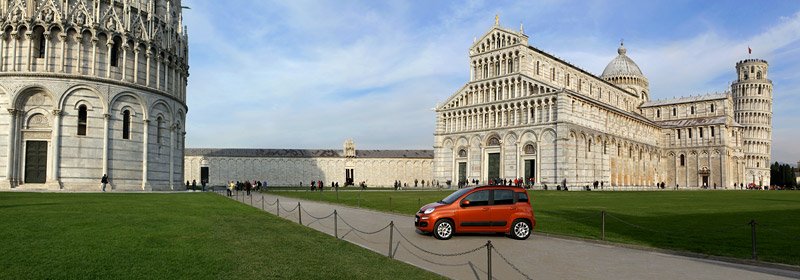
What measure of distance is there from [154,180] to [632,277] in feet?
134

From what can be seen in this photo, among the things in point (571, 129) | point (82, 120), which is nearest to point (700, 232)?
point (82, 120)

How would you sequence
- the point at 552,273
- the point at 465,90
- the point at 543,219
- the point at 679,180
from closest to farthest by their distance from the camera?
the point at 552,273
the point at 543,219
the point at 465,90
the point at 679,180

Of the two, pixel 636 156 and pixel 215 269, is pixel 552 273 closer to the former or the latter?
pixel 215 269

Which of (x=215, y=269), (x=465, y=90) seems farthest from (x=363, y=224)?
(x=465, y=90)

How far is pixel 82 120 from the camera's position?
131ft

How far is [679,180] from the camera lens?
95.2 meters

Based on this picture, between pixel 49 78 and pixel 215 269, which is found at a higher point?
pixel 49 78

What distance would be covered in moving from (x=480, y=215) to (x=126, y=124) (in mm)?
34118

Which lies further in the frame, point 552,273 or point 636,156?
point 636,156

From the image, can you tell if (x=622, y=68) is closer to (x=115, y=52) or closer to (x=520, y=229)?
(x=115, y=52)

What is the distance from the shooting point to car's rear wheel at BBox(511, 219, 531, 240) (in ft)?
56.0

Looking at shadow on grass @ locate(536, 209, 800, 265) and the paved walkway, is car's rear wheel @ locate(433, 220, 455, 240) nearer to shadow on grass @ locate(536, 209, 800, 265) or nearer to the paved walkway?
the paved walkway

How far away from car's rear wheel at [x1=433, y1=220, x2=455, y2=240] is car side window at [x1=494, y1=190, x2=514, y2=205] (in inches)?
69.9

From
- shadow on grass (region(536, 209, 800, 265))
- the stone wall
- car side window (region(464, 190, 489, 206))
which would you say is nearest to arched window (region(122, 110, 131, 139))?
shadow on grass (region(536, 209, 800, 265))
